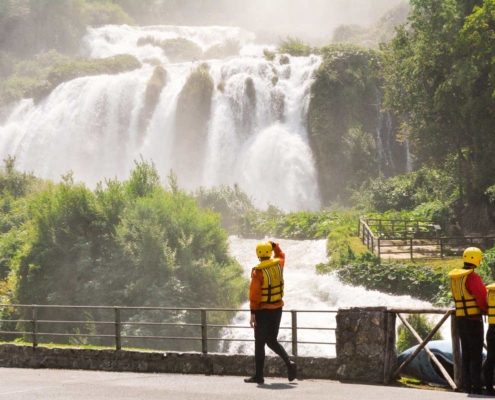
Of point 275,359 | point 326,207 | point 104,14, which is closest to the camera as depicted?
point 275,359

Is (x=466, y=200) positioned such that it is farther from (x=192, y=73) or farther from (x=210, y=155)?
(x=192, y=73)

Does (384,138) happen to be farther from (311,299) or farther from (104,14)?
(104,14)

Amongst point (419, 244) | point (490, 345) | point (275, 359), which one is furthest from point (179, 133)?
point (490, 345)

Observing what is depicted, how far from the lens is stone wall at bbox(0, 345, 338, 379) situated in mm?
14438

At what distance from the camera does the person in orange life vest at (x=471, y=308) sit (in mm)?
11961

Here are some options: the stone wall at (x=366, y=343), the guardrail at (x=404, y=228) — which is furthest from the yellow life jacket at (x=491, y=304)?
the guardrail at (x=404, y=228)

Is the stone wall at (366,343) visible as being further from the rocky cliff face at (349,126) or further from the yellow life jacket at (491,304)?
the rocky cliff face at (349,126)

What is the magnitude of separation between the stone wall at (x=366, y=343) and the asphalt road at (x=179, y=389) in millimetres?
348

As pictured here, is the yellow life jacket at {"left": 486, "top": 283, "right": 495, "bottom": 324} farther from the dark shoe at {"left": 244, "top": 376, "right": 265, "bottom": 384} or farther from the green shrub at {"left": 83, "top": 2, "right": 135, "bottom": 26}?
the green shrub at {"left": 83, "top": 2, "right": 135, "bottom": 26}

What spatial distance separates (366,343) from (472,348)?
1922mm

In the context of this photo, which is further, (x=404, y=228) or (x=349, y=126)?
(x=349, y=126)

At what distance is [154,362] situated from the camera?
16.1 metres

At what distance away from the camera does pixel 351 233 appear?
43.1 meters

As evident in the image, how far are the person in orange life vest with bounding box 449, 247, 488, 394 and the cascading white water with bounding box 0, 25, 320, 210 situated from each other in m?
45.7
